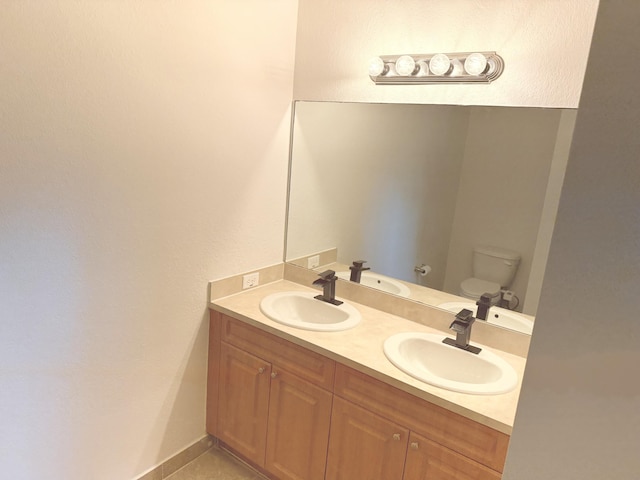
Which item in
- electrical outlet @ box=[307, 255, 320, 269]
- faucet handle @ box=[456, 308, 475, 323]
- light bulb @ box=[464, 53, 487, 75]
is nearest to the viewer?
light bulb @ box=[464, 53, 487, 75]

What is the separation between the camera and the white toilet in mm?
1857

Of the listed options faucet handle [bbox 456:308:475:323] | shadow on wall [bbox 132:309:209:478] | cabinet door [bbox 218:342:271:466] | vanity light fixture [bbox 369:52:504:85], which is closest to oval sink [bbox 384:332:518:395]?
faucet handle [bbox 456:308:475:323]

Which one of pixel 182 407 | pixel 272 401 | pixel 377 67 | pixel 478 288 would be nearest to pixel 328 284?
pixel 272 401

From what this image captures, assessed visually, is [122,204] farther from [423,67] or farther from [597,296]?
[597,296]

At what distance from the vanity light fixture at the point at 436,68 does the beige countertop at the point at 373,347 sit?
1095mm

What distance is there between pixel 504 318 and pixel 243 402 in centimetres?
128

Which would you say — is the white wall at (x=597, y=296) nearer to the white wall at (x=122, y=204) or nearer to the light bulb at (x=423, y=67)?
the light bulb at (x=423, y=67)

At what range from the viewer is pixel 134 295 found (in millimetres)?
1807

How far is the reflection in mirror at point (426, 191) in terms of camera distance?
1766mm

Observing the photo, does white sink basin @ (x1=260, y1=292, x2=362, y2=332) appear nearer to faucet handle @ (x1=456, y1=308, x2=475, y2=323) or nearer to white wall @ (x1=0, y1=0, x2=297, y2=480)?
white wall @ (x1=0, y1=0, x2=297, y2=480)

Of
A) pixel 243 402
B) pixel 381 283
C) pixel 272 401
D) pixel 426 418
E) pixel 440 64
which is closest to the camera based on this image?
pixel 426 418

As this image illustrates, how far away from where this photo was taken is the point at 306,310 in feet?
7.51

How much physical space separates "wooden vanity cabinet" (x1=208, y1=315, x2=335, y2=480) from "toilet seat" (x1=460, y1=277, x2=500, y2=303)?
716 millimetres

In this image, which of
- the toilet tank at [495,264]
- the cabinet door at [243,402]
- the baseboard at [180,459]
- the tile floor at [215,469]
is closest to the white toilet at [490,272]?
the toilet tank at [495,264]
